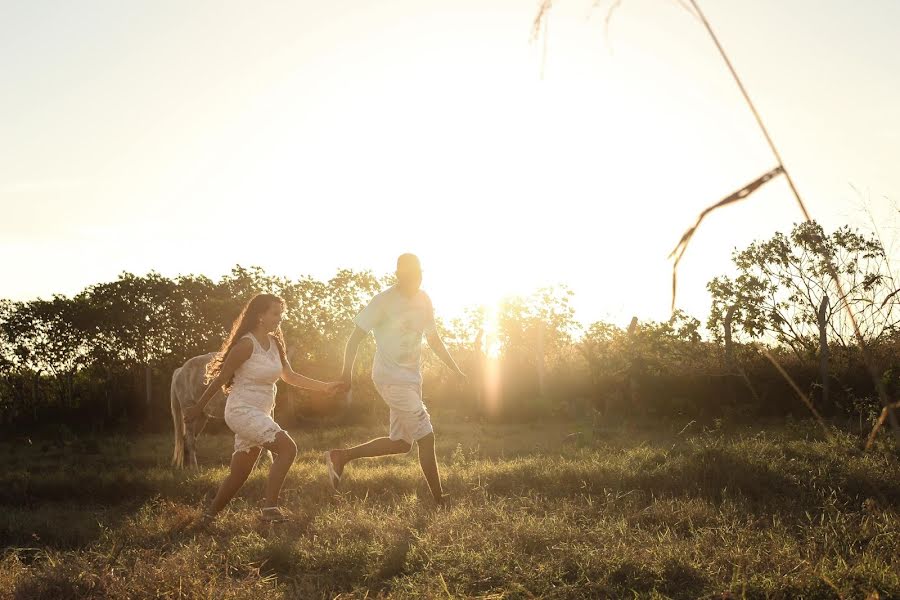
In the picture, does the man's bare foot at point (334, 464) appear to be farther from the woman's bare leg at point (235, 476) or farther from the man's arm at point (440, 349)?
the man's arm at point (440, 349)

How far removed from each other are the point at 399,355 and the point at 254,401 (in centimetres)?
133

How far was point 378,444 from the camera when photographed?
7145 mm

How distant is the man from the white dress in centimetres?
69

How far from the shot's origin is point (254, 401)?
6.57 m

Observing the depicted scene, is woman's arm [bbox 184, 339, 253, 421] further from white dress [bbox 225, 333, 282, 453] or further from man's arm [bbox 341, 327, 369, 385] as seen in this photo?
man's arm [bbox 341, 327, 369, 385]

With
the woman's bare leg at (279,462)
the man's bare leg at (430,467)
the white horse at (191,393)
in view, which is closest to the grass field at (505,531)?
the man's bare leg at (430,467)

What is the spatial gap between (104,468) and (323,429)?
7006 mm

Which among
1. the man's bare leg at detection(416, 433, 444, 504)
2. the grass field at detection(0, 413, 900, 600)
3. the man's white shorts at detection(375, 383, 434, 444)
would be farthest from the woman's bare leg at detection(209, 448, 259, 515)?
the man's bare leg at detection(416, 433, 444, 504)

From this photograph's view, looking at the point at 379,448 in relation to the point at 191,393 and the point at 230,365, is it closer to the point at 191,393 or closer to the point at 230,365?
the point at 230,365

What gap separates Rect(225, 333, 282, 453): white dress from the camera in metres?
6.39

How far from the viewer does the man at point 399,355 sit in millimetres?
6969

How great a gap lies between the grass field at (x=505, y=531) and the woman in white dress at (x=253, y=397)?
32 cm

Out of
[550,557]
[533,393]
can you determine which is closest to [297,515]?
[550,557]

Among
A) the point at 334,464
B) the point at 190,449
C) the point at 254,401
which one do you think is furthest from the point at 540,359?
the point at 254,401
